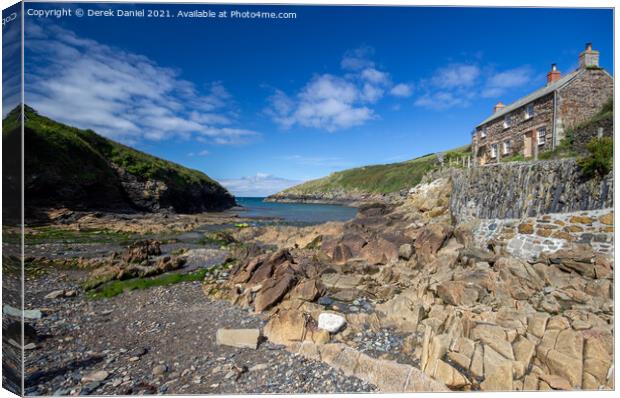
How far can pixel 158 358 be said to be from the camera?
4.18 m

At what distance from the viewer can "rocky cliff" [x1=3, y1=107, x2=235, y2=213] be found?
16.9m

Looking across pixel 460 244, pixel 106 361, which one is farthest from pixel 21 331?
pixel 460 244

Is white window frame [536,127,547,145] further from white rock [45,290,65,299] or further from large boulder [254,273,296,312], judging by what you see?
white rock [45,290,65,299]

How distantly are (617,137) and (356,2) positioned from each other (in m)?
A: 3.53

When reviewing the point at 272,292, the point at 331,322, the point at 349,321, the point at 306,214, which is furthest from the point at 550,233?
the point at 306,214

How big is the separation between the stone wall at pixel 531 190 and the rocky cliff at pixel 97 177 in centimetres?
1709

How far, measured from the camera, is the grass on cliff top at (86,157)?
54.5ft

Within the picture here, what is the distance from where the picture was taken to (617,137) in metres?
3.42

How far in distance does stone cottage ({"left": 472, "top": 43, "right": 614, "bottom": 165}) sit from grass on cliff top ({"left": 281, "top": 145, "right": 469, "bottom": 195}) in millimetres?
17572

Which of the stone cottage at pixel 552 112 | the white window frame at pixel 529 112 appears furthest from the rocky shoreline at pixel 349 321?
the white window frame at pixel 529 112

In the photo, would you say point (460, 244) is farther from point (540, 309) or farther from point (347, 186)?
point (347, 186)

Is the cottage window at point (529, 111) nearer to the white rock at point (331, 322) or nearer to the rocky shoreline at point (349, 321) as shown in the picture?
the rocky shoreline at point (349, 321)

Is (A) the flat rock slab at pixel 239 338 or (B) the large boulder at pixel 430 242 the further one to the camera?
(B) the large boulder at pixel 430 242

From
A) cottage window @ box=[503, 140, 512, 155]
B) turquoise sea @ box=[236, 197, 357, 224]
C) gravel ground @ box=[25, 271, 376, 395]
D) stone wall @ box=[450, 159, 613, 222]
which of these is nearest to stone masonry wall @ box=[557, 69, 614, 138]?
cottage window @ box=[503, 140, 512, 155]
